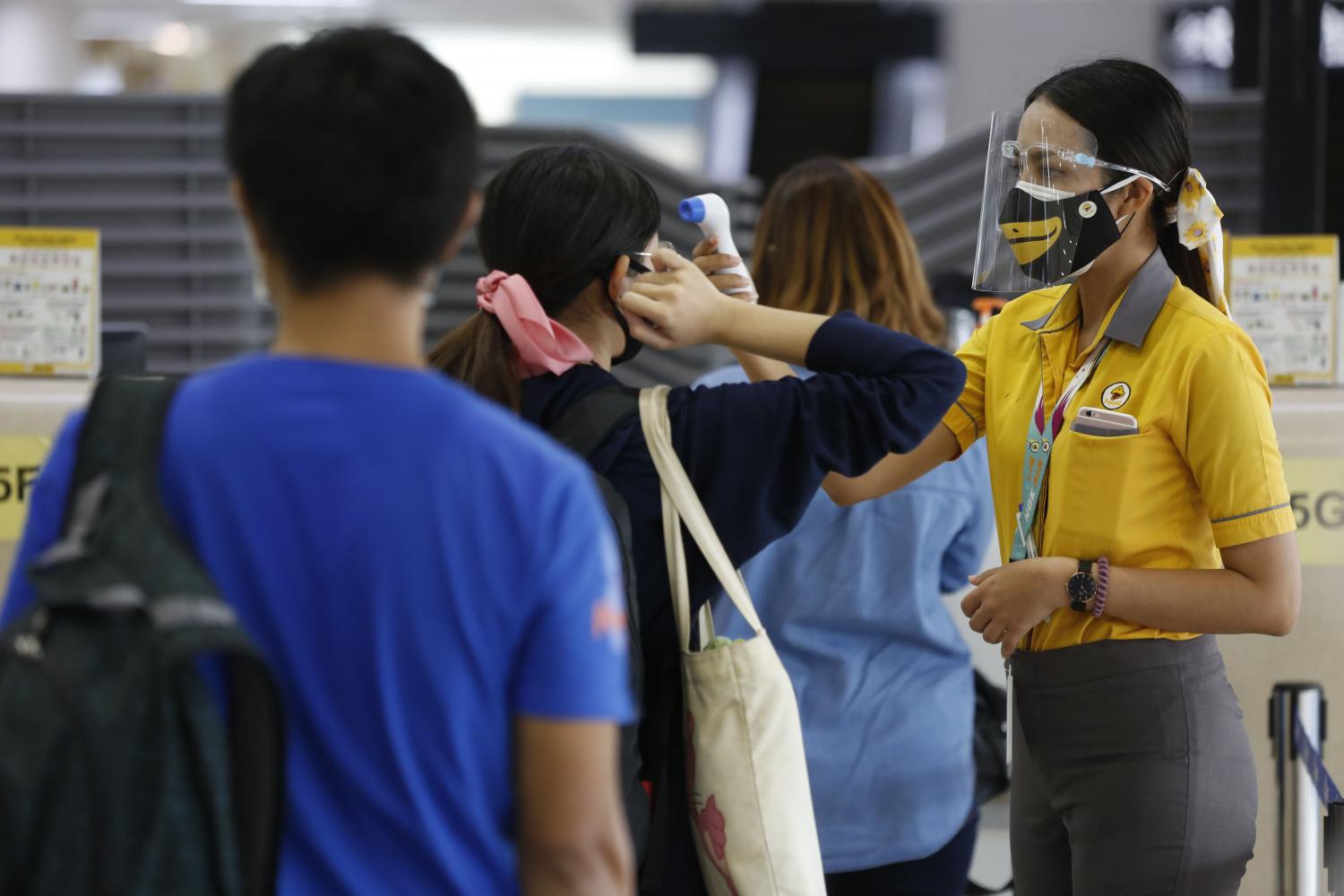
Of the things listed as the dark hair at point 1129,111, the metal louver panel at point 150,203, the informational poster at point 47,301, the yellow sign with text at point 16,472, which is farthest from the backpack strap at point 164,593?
the metal louver panel at point 150,203

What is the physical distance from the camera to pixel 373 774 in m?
0.99

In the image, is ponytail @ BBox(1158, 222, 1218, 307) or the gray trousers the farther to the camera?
ponytail @ BBox(1158, 222, 1218, 307)

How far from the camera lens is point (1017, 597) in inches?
69.1

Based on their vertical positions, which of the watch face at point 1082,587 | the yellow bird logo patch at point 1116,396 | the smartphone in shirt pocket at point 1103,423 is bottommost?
the watch face at point 1082,587

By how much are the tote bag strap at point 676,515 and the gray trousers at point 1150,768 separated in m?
Answer: 0.52

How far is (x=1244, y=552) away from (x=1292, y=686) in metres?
1.05

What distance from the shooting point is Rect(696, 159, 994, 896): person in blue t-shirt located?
7.39 feet

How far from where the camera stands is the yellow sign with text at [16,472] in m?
2.53

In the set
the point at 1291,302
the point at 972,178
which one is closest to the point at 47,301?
the point at 1291,302

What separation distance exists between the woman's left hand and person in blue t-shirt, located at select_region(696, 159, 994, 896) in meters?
0.49

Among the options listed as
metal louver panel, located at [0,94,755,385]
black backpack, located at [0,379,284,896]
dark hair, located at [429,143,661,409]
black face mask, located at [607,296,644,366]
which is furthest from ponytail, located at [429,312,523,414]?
metal louver panel, located at [0,94,755,385]

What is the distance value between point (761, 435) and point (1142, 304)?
58cm

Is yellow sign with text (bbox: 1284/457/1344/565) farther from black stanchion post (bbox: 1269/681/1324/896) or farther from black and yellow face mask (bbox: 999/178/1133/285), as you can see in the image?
black and yellow face mask (bbox: 999/178/1133/285)

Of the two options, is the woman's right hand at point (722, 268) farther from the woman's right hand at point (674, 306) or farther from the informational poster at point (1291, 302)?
the informational poster at point (1291, 302)
